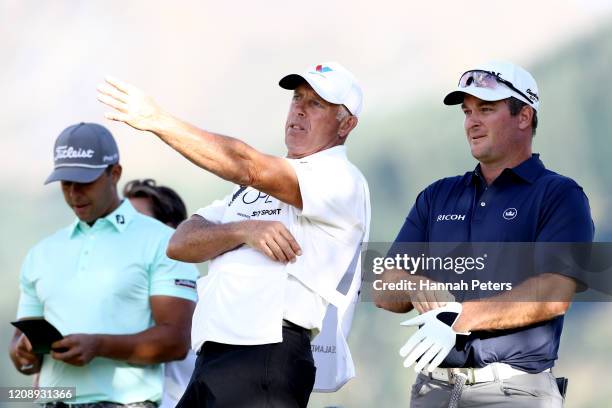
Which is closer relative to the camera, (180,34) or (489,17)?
(489,17)

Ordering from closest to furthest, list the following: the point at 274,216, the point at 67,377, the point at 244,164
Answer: the point at 244,164
the point at 274,216
the point at 67,377

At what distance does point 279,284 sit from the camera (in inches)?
118

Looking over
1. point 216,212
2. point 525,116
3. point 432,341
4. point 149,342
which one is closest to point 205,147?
point 216,212

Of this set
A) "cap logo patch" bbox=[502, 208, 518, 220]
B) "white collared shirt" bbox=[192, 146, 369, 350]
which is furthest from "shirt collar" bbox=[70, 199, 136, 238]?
"cap logo patch" bbox=[502, 208, 518, 220]

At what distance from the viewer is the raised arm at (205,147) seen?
2.72m

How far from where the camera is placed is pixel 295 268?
3012mm

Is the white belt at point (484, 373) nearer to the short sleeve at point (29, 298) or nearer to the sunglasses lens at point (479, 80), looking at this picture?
the sunglasses lens at point (479, 80)

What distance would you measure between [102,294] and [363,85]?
1.60m

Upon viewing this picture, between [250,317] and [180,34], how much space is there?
2725 millimetres

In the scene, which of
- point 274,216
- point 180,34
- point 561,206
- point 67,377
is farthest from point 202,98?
point 561,206

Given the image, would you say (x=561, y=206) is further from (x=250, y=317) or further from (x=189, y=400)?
(x=189, y=400)

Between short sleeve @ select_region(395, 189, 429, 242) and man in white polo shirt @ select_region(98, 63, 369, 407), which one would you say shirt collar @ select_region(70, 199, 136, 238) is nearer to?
man in white polo shirt @ select_region(98, 63, 369, 407)

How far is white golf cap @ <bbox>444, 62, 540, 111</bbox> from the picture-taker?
3245 millimetres

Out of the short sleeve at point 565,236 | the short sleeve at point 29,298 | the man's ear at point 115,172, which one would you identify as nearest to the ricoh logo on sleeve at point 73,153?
the man's ear at point 115,172
